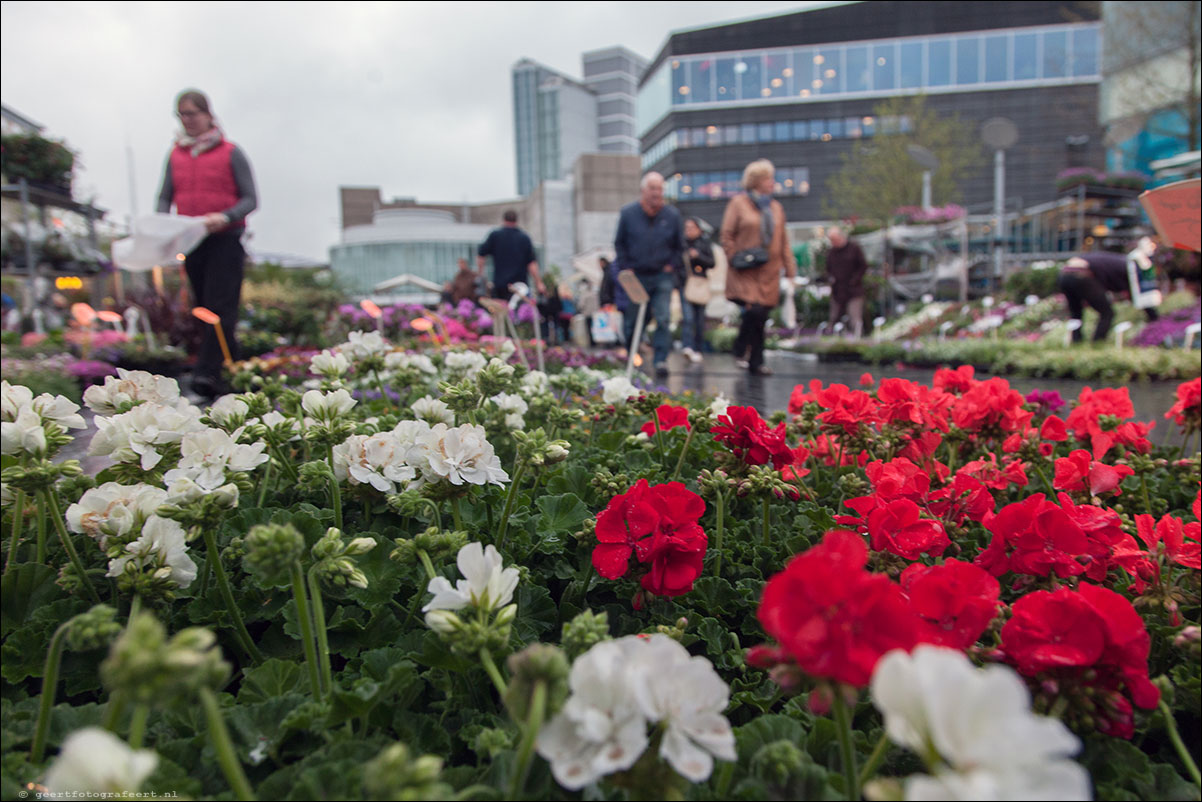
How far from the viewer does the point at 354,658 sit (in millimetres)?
1000

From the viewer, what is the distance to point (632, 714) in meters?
0.58

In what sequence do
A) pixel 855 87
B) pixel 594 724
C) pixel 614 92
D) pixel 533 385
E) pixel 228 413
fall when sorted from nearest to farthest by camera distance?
pixel 594 724 → pixel 228 413 → pixel 533 385 → pixel 855 87 → pixel 614 92

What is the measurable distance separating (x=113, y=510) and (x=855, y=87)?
50.1 metres

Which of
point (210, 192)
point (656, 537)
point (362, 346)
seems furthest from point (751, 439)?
point (210, 192)

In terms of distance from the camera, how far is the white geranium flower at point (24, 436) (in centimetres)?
95

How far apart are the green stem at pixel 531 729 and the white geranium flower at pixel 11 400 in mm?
923

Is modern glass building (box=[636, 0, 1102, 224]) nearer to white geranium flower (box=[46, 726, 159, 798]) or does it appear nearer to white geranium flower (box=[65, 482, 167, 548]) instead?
white geranium flower (box=[65, 482, 167, 548])

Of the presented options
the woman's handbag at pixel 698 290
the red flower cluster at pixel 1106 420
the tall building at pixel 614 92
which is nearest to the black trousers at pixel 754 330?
the woman's handbag at pixel 698 290

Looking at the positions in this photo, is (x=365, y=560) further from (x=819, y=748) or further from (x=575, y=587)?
(x=819, y=748)

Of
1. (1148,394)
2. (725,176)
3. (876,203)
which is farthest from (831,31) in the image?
(1148,394)

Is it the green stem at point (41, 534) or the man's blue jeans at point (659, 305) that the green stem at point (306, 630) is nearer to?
the green stem at point (41, 534)

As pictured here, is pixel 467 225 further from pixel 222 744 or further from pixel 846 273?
→ pixel 222 744

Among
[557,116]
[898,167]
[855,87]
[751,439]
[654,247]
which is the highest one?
[557,116]

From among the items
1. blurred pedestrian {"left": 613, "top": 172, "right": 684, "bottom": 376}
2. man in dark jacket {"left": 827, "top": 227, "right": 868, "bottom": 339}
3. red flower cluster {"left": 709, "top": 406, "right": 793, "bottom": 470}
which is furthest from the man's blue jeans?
→ man in dark jacket {"left": 827, "top": 227, "right": 868, "bottom": 339}
